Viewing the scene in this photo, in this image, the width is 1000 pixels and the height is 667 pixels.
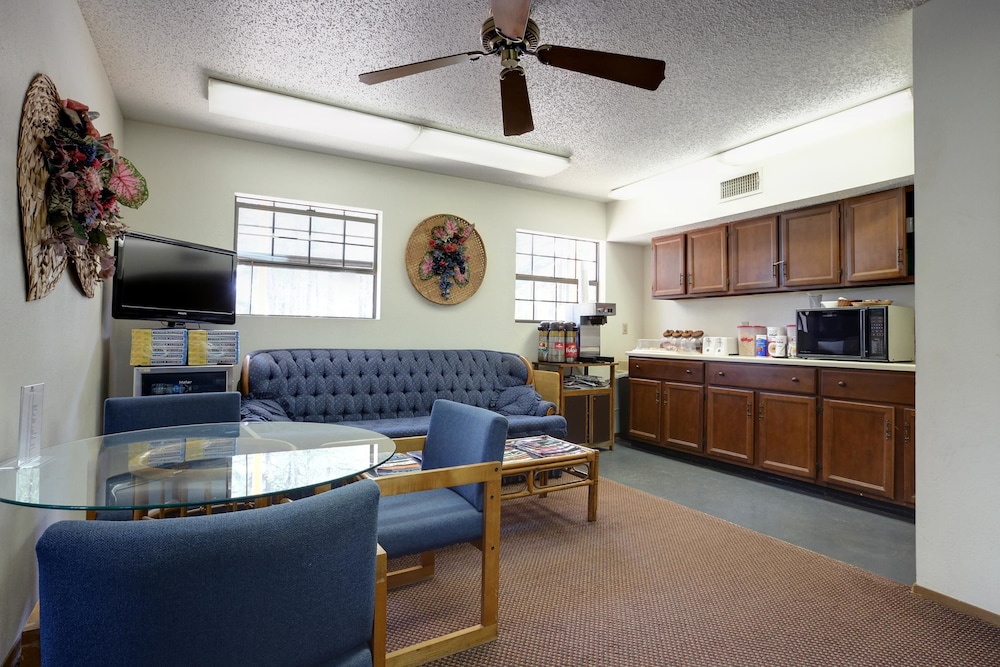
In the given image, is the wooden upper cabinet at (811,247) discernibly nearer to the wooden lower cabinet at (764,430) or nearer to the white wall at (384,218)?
the wooden lower cabinet at (764,430)

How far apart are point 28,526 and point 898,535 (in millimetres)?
4184

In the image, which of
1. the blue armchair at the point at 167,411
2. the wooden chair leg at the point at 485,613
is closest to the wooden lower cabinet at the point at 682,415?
the wooden chair leg at the point at 485,613

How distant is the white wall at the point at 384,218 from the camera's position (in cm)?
366

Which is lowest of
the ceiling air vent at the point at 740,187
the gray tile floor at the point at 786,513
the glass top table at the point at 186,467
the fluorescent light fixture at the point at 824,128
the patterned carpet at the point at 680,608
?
the patterned carpet at the point at 680,608

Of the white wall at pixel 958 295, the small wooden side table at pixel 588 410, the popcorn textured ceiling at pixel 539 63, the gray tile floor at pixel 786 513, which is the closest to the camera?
the white wall at pixel 958 295

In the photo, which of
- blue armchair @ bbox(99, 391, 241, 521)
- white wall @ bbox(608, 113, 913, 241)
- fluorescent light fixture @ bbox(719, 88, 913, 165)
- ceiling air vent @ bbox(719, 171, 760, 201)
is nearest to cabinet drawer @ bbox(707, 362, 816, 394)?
white wall @ bbox(608, 113, 913, 241)

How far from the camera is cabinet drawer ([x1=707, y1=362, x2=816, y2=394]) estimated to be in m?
3.74

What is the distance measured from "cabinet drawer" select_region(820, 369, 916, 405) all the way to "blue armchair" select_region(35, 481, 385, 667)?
3509mm

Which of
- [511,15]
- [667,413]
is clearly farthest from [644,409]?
[511,15]

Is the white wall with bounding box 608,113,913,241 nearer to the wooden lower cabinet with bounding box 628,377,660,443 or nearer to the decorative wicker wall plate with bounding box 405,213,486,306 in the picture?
the wooden lower cabinet with bounding box 628,377,660,443

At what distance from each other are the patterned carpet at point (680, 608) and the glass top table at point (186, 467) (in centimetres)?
75

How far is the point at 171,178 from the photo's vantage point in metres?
3.66

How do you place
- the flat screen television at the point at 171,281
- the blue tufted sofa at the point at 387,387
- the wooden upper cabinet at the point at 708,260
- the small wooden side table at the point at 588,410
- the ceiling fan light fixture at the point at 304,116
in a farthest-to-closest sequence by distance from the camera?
1. the small wooden side table at the point at 588,410
2. the wooden upper cabinet at the point at 708,260
3. the blue tufted sofa at the point at 387,387
4. the ceiling fan light fixture at the point at 304,116
5. the flat screen television at the point at 171,281

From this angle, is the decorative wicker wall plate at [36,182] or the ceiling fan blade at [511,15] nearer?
the decorative wicker wall plate at [36,182]
